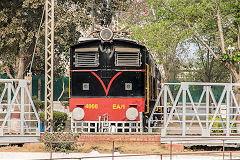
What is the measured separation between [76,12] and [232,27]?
13.9 meters

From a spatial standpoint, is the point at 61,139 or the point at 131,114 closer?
the point at 61,139

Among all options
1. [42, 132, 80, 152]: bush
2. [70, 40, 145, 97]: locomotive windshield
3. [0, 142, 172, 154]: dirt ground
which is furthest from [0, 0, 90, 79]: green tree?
[42, 132, 80, 152]: bush

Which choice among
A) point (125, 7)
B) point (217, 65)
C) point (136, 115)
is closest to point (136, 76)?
point (136, 115)

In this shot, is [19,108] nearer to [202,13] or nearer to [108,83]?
[108,83]

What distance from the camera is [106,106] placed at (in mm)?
19984

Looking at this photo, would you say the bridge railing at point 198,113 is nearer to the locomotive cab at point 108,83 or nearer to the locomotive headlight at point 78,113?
the locomotive cab at point 108,83

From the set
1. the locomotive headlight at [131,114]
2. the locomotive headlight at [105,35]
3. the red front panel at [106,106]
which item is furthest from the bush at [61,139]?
the locomotive headlight at [105,35]

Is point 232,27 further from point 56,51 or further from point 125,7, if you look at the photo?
point 56,51

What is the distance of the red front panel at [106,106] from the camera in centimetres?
1992

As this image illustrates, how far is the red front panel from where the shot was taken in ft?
65.4

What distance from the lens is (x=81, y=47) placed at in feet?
66.9

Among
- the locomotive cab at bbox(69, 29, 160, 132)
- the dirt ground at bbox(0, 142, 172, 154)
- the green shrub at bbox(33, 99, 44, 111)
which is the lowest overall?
the dirt ground at bbox(0, 142, 172, 154)

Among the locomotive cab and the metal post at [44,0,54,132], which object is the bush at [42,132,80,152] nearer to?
the metal post at [44,0,54,132]

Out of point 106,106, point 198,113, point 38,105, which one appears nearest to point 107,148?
point 106,106
